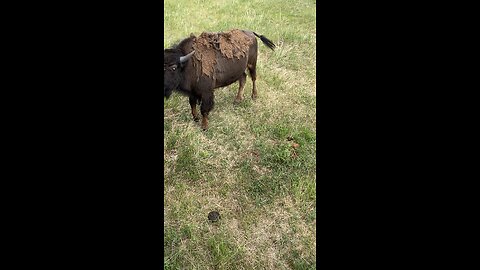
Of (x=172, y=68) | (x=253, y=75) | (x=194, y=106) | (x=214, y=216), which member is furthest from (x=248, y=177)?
(x=253, y=75)

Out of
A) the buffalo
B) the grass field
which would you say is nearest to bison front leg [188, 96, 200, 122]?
the buffalo

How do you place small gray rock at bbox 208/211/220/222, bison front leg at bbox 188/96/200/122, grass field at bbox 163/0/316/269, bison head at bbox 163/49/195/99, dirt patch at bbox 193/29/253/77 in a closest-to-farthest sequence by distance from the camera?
1. grass field at bbox 163/0/316/269
2. small gray rock at bbox 208/211/220/222
3. bison head at bbox 163/49/195/99
4. dirt patch at bbox 193/29/253/77
5. bison front leg at bbox 188/96/200/122

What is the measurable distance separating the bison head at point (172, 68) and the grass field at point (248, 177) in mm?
783

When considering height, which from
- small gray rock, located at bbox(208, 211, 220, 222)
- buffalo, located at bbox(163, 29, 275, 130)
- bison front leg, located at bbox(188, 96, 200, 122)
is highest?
buffalo, located at bbox(163, 29, 275, 130)

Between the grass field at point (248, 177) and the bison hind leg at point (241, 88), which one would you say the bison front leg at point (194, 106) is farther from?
the bison hind leg at point (241, 88)

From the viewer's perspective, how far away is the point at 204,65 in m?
A: 5.28

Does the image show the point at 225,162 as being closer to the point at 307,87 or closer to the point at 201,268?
the point at 201,268

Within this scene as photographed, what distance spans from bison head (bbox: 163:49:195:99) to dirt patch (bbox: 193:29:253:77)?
335mm

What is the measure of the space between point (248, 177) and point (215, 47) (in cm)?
233

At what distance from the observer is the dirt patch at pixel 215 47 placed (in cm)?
531

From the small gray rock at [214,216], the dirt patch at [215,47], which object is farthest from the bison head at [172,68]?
the small gray rock at [214,216]

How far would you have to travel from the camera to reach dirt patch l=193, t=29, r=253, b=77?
5309 mm

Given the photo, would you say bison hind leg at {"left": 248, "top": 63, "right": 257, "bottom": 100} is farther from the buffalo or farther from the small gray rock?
the small gray rock

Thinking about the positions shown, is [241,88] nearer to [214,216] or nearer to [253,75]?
[253,75]
